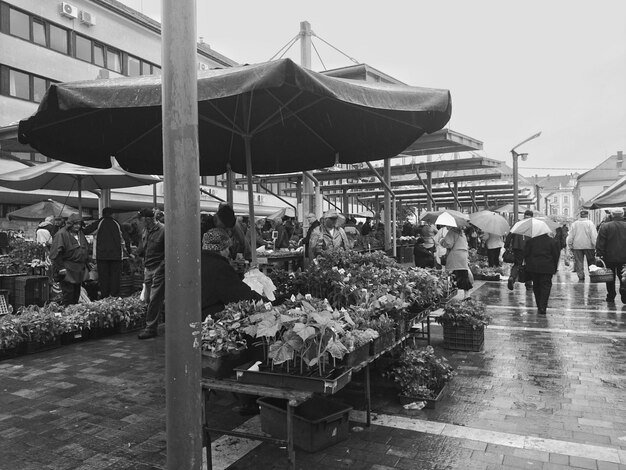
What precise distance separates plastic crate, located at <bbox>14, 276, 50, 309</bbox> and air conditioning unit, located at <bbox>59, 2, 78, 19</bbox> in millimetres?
21773

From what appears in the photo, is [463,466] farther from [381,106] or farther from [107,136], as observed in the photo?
[107,136]

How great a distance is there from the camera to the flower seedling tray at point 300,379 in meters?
3.35

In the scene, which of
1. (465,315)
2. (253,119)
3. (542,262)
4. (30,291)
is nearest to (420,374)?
(465,315)

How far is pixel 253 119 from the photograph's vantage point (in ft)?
20.2

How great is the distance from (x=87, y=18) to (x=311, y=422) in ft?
94.7

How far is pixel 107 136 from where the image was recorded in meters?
5.71

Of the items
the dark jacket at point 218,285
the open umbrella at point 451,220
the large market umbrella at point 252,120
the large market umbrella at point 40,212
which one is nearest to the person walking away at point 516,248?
the open umbrella at point 451,220

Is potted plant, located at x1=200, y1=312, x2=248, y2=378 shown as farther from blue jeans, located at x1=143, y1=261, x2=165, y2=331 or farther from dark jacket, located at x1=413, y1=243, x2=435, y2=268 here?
dark jacket, located at x1=413, y1=243, x2=435, y2=268

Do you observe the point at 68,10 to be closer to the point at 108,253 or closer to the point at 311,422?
the point at 108,253

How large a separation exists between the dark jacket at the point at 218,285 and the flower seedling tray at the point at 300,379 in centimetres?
122

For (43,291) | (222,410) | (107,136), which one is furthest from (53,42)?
(222,410)

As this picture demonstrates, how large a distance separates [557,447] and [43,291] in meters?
8.24

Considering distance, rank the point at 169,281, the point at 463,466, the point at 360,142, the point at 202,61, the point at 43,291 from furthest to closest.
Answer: the point at 202,61, the point at 43,291, the point at 360,142, the point at 463,466, the point at 169,281

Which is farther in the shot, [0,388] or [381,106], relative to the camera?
[0,388]
